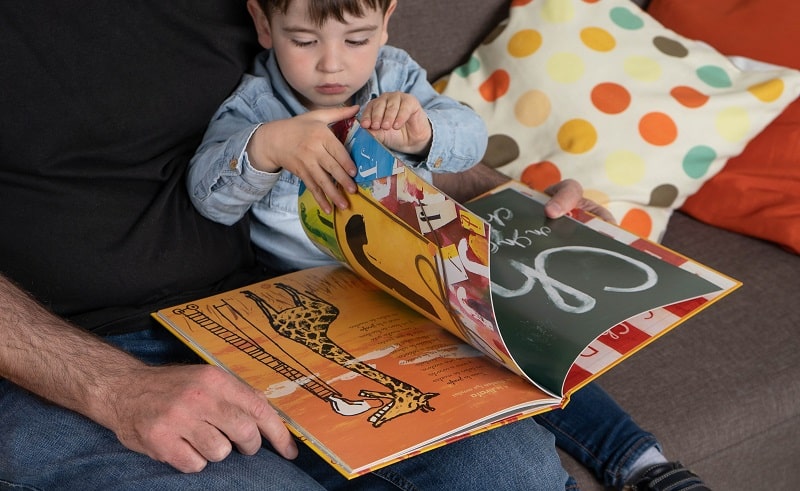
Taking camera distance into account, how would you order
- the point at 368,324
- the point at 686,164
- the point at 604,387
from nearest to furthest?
the point at 368,324 < the point at 604,387 < the point at 686,164

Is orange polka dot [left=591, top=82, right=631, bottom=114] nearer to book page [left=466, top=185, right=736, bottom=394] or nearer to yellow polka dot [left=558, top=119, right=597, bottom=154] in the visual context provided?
yellow polka dot [left=558, top=119, right=597, bottom=154]

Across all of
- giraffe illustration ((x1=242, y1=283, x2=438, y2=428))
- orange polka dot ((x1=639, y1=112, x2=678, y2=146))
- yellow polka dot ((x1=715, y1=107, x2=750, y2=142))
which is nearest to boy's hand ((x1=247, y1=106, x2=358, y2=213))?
giraffe illustration ((x1=242, y1=283, x2=438, y2=428))

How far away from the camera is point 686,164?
5.69 feet

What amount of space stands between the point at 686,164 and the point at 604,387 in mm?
524

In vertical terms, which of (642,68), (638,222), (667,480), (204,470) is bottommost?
(667,480)

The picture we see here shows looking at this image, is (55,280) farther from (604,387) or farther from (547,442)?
(604,387)

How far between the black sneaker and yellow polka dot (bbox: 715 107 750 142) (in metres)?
0.70

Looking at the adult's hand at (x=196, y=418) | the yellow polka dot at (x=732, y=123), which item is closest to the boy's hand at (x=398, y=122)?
the adult's hand at (x=196, y=418)

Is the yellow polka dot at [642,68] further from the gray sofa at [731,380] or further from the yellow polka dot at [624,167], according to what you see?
the gray sofa at [731,380]

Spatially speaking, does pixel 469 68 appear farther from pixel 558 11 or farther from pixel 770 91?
pixel 770 91

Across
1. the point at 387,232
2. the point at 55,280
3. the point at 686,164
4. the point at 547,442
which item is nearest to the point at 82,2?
the point at 55,280

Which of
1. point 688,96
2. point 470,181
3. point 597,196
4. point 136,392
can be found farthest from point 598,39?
point 136,392

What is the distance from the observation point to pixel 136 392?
988 millimetres

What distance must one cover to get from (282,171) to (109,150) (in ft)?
0.75
